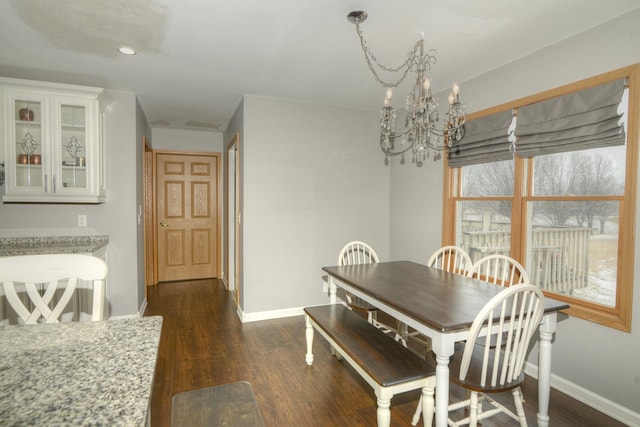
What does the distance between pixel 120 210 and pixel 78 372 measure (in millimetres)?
3215

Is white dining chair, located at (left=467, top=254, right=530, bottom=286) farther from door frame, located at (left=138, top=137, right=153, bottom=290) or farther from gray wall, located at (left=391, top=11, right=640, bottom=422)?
door frame, located at (left=138, top=137, right=153, bottom=290)

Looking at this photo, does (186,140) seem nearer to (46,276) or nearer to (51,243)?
(51,243)

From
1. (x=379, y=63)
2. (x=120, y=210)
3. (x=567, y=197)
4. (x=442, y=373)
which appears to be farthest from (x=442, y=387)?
(x=120, y=210)

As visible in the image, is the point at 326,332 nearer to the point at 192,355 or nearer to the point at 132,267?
the point at 192,355

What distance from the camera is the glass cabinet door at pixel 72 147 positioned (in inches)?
125

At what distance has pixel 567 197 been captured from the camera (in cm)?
245

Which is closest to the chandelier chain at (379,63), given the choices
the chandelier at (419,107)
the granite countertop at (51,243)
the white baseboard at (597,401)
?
the chandelier at (419,107)

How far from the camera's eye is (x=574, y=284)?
246 cm

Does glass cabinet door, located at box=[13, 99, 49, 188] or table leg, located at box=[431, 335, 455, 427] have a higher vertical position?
glass cabinet door, located at box=[13, 99, 49, 188]

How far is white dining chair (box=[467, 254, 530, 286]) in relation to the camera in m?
2.42

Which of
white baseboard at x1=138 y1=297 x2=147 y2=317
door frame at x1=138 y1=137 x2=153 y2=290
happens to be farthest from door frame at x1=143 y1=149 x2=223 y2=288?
white baseboard at x1=138 y1=297 x2=147 y2=317

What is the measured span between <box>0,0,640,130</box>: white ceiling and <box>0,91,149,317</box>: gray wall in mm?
313

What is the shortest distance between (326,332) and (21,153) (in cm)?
310

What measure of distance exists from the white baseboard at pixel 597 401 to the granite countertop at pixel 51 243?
3.83 m
